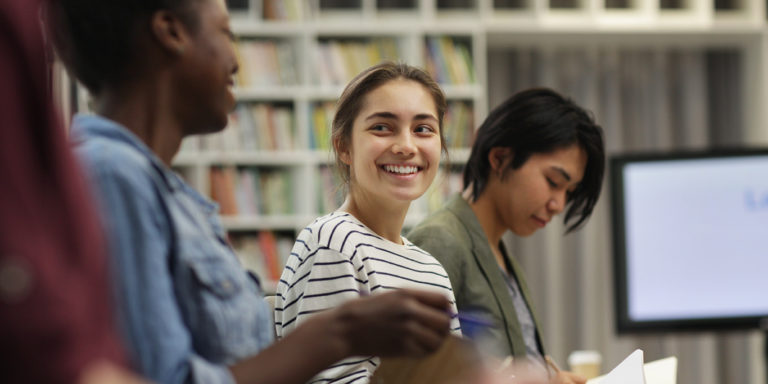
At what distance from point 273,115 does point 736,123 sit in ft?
8.19

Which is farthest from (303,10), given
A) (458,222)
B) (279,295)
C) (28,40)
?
(28,40)

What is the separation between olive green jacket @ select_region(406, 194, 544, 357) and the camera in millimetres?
1729

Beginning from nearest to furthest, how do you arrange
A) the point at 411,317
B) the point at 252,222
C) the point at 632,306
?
the point at 411,317
the point at 632,306
the point at 252,222

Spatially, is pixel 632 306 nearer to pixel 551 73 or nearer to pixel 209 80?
pixel 551 73

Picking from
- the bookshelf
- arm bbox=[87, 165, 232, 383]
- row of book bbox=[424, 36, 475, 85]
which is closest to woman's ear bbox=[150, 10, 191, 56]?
arm bbox=[87, 165, 232, 383]

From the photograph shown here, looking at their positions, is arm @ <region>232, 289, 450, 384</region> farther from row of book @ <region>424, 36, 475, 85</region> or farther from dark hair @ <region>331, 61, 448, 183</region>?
row of book @ <region>424, 36, 475, 85</region>

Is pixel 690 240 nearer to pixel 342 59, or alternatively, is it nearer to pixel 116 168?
pixel 342 59

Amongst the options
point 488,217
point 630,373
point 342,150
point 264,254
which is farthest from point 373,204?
point 264,254

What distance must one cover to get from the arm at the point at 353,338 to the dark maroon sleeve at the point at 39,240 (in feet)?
0.92

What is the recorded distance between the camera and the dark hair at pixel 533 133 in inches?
76.6

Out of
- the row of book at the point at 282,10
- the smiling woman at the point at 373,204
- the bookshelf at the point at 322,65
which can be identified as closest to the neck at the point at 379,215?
the smiling woman at the point at 373,204

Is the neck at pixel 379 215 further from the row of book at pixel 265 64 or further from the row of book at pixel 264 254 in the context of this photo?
the row of book at pixel 265 64

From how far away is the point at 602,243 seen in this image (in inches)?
180

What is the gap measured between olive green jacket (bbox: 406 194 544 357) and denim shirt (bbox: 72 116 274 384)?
37.3 inches
